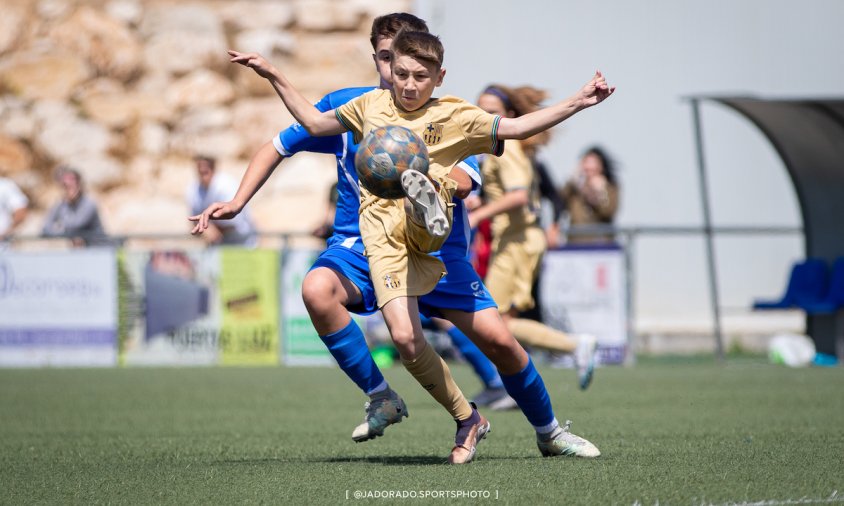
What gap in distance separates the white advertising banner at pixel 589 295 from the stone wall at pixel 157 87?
8512mm

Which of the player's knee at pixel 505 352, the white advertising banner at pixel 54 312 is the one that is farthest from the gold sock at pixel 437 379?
the white advertising banner at pixel 54 312

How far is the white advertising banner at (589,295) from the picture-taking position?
566 inches

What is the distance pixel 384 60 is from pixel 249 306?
8.92m

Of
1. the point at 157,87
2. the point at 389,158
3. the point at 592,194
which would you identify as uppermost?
the point at 157,87

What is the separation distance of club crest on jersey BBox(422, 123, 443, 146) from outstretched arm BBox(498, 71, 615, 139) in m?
0.24

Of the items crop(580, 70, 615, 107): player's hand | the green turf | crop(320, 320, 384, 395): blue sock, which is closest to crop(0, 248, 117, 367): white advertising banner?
the green turf

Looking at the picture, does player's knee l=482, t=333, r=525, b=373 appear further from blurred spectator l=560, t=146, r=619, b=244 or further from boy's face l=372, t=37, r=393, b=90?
blurred spectator l=560, t=146, r=619, b=244

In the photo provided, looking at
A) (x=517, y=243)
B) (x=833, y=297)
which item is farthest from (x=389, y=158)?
(x=833, y=297)

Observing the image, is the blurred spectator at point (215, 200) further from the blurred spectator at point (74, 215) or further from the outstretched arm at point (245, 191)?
the outstretched arm at point (245, 191)

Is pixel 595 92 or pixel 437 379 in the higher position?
pixel 595 92

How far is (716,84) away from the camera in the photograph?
53.5ft

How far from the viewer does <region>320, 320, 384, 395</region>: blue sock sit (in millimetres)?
6023

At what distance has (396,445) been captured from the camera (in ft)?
22.6

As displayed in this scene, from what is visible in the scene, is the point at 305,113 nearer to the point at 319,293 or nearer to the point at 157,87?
the point at 319,293
